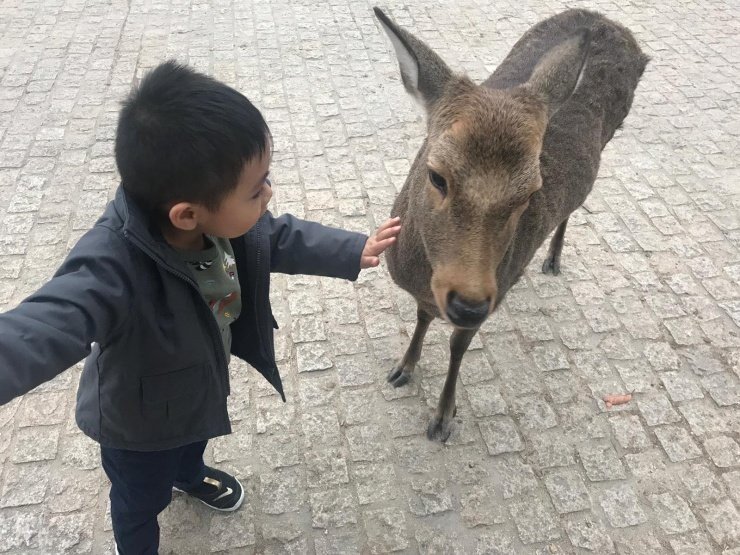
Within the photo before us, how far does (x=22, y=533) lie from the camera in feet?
10.1

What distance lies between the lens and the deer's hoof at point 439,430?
12.0ft

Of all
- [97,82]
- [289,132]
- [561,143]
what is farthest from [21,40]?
[561,143]

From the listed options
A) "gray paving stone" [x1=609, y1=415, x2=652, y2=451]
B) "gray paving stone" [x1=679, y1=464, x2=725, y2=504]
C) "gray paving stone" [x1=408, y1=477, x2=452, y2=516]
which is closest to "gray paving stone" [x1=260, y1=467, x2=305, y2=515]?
"gray paving stone" [x1=408, y1=477, x2=452, y2=516]

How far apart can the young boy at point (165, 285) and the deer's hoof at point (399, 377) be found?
1.43m

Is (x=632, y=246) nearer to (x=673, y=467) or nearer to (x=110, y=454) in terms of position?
(x=673, y=467)

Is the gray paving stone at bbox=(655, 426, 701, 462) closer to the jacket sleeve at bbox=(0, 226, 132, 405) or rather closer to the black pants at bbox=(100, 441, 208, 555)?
the black pants at bbox=(100, 441, 208, 555)

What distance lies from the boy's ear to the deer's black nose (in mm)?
1138

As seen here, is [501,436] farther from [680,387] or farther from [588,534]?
[680,387]

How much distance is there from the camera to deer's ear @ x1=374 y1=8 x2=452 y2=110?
288 centimetres

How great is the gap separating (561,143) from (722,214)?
2.78m

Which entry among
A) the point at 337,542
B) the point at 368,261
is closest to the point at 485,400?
the point at 337,542

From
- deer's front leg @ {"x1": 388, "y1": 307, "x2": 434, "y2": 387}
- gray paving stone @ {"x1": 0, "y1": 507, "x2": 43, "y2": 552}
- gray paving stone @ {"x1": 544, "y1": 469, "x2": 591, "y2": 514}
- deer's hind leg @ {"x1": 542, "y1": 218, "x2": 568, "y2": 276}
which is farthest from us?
deer's hind leg @ {"x1": 542, "y1": 218, "x2": 568, "y2": 276}

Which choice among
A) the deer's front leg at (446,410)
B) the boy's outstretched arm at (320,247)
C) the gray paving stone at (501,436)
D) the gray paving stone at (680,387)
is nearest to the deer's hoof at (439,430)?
the deer's front leg at (446,410)

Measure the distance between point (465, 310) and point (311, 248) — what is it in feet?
2.43
